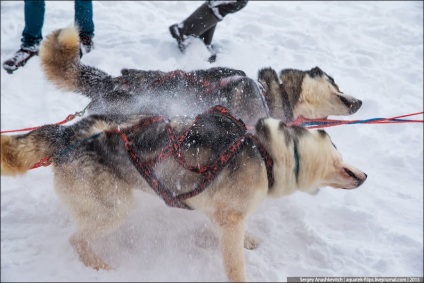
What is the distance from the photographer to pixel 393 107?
5473mm

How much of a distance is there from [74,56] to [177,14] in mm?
4088

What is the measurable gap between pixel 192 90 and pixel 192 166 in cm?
132

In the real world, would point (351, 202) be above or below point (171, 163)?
below

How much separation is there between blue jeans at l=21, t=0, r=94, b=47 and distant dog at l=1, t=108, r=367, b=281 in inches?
114

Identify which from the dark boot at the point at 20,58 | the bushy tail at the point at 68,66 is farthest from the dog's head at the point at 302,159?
the dark boot at the point at 20,58

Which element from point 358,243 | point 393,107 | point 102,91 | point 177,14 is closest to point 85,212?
point 102,91

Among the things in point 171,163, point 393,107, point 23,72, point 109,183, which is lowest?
point 23,72

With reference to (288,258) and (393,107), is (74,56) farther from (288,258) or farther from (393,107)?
(393,107)

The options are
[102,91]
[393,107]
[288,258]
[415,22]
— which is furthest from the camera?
[415,22]

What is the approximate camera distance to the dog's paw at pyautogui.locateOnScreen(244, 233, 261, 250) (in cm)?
321

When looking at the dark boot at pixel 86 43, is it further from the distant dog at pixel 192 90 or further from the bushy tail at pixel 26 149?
the bushy tail at pixel 26 149

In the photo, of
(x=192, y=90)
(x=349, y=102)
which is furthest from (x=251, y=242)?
(x=349, y=102)

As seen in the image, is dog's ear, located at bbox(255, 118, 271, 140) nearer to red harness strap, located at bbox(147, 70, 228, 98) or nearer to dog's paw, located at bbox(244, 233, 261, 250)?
dog's paw, located at bbox(244, 233, 261, 250)

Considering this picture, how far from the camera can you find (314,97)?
398 cm
